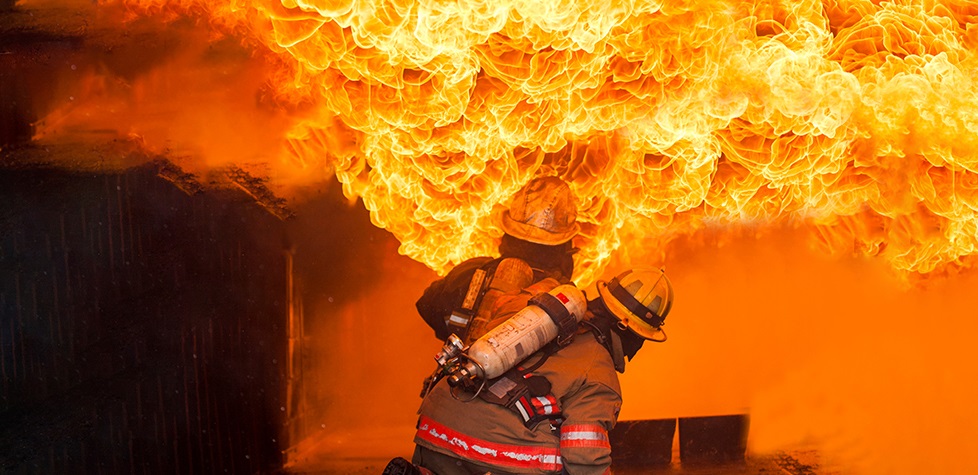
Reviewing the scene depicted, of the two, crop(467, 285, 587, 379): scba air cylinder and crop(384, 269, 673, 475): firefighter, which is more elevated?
crop(467, 285, 587, 379): scba air cylinder

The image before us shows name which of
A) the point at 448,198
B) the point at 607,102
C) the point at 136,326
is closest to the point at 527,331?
the point at 448,198

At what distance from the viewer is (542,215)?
17.3 feet

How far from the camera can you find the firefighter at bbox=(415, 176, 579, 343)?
16.7ft

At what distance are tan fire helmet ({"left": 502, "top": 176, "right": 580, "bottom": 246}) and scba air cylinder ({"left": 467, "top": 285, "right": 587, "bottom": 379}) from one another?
0.77 meters

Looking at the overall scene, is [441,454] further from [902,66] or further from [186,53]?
[902,66]

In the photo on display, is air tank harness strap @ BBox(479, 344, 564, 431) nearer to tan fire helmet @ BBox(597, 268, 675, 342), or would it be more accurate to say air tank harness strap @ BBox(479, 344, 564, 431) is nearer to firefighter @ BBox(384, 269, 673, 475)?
firefighter @ BBox(384, 269, 673, 475)

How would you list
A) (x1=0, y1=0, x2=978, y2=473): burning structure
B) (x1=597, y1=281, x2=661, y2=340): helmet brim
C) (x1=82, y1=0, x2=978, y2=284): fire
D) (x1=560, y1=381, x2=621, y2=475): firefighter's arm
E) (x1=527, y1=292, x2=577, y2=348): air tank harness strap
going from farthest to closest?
(x1=82, y1=0, x2=978, y2=284): fire → (x1=0, y1=0, x2=978, y2=473): burning structure → (x1=597, y1=281, x2=661, y2=340): helmet brim → (x1=527, y1=292, x2=577, y2=348): air tank harness strap → (x1=560, y1=381, x2=621, y2=475): firefighter's arm

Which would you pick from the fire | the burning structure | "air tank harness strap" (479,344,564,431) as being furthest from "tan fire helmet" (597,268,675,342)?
the burning structure

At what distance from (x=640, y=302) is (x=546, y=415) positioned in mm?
886

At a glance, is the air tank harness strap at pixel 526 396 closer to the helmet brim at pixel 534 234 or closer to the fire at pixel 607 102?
the helmet brim at pixel 534 234

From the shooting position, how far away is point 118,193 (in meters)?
5.77

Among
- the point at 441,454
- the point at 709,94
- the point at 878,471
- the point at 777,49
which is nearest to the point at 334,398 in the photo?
the point at 441,454

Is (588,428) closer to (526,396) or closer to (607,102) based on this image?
(526,396)

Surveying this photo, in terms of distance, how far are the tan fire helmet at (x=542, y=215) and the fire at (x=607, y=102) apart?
321 mm
